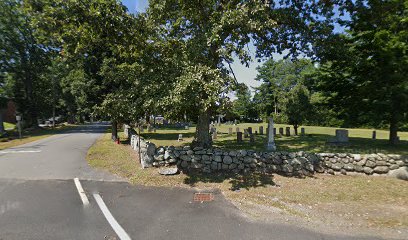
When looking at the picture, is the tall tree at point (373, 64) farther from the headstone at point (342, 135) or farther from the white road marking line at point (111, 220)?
the white road marking line at point (111, 220)

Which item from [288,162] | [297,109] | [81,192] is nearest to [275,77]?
[297,109]

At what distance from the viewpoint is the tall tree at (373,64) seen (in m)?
12.6

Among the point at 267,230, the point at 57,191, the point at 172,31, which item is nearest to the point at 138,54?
the point at 172,31

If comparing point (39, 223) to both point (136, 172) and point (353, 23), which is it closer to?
point (136, 172)

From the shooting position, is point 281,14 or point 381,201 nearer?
point 381,201

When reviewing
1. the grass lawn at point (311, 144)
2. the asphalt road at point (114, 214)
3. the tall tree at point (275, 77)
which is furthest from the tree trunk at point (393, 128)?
the tall tree at point (275, 77)

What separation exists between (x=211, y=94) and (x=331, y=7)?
9.29 m

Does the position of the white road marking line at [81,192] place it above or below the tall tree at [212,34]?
below

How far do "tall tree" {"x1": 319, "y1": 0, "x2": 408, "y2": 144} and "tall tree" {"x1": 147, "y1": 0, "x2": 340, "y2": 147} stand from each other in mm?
2094

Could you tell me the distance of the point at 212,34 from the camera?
8.10 metres

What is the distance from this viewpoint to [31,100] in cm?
3538

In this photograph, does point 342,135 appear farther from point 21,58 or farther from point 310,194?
point 21,58

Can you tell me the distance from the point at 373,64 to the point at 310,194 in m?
10.6

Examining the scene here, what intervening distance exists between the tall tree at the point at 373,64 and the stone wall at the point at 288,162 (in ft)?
17.3
